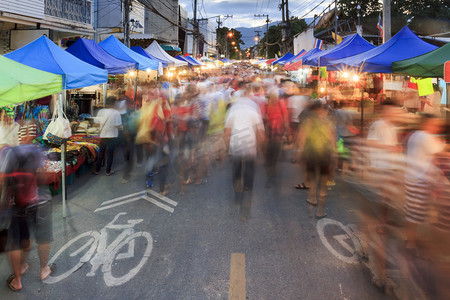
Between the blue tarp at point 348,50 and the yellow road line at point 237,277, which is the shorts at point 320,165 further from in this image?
the blue tarp at point 348,50

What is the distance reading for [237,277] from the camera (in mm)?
3863

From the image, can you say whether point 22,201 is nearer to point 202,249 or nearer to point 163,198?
point 202,249

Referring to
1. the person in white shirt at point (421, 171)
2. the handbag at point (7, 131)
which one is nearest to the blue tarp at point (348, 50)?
the person in white shirt at point (421, 171)

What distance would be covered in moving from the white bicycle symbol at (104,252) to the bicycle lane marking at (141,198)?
87 centimetres

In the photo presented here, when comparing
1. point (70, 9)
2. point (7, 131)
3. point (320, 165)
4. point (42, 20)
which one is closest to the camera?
point (320, 165)

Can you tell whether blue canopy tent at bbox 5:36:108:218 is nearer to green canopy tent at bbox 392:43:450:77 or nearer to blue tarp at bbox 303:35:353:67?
green canopy tent at bbox 392:43:450:77

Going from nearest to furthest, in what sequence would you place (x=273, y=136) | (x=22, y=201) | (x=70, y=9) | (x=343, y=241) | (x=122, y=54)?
(x=22, y=201) → (x=343, y=241) → (x=273, y=136) → (x=122, y=54) → (x=70, y=9)

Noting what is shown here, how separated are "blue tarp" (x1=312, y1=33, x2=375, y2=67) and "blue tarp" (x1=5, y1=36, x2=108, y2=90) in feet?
28.9

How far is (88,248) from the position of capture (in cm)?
464

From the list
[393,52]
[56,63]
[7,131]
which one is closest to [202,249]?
A: [7,131]

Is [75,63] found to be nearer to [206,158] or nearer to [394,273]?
[206,158]

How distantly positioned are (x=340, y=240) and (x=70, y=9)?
1763 centimetres

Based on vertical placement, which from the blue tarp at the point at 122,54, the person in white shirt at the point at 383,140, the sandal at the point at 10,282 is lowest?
the sandal at the point at 10,282

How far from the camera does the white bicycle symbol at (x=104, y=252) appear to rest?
13.0ft
